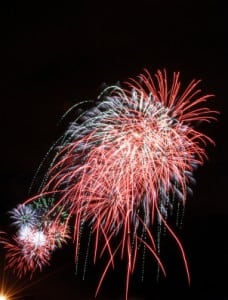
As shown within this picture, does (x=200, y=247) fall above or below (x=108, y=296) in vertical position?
above

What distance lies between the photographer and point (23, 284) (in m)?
27.4

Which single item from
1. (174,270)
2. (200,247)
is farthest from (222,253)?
(174,270)

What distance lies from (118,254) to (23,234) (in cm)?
1371

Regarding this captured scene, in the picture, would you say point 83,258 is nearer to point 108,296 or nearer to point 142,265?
point 142,265

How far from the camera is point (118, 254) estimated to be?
107 ft

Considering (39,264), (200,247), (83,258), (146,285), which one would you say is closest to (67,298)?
(146,285)

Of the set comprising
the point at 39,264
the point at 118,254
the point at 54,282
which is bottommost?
the point at 39,264

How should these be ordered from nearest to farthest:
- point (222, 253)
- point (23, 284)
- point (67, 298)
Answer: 1. point (67, 298)
2. point (23, 284)
3. point (222, 253)

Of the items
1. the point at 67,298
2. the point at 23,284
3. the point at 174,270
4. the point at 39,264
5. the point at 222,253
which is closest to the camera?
the point at 39,264

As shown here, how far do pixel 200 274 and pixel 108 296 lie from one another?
26.8 feet

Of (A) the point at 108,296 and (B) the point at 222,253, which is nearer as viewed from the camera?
(A) the point at 108,296

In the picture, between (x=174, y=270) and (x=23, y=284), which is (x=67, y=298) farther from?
(x=174, y=270)

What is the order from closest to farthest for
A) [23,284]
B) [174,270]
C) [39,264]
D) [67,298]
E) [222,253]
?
1. [39,264]
2. [67,298]
3. [23,284]
4. [174,270]
5. [222,253]

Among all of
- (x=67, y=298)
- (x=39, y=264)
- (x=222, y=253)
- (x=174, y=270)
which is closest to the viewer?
(x=39, y=264)
